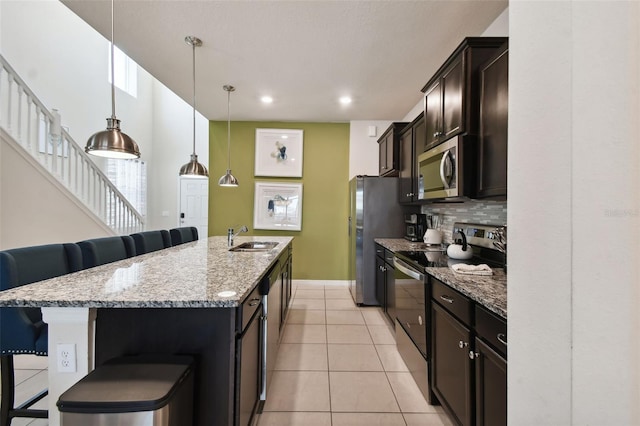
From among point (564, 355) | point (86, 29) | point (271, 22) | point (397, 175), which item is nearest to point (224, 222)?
point (397, 175)

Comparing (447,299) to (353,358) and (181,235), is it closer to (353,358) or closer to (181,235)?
(353,358)

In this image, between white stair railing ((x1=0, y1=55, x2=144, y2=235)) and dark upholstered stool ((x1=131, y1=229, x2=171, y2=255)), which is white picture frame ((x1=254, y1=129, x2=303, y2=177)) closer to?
dark upholstered stool ((x1=131, y1=229, x2=171, y2=255))

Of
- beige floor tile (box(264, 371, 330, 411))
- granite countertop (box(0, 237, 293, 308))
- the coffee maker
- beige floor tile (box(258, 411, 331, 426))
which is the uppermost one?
the coffee maker

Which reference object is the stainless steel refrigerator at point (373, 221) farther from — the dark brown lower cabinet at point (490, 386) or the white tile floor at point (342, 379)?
the dark brown lower cabinet at point (490, 386)

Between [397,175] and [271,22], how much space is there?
2.39 meters

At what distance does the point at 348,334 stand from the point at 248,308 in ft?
6.03

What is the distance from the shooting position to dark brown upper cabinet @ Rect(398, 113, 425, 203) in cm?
293

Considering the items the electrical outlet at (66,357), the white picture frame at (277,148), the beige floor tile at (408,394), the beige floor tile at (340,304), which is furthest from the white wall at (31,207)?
the beige floor tile at (408,394)

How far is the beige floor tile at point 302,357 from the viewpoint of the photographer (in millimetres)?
2275

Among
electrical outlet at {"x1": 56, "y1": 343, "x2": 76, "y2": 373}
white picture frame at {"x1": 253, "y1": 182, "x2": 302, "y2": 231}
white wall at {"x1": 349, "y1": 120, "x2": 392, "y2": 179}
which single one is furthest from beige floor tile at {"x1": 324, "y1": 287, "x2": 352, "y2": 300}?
electrical outlet at {"x1": 56, "y1": 343, "x2": 76, "y2": 373}

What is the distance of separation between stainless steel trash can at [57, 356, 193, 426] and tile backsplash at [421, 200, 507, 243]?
2215 millimetres

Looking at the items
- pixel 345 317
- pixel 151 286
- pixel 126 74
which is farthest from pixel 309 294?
pixel 126 74

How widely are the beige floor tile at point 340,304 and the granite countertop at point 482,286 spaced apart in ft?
6.83

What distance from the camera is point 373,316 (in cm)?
342
